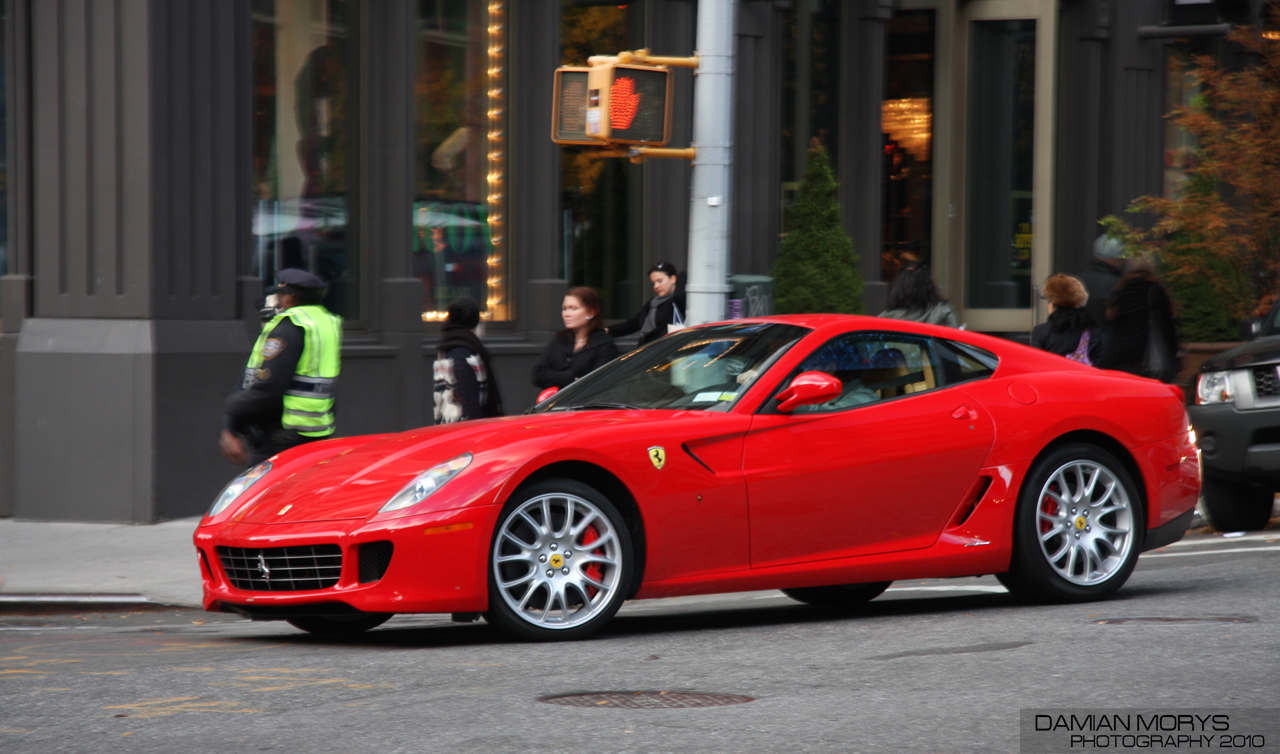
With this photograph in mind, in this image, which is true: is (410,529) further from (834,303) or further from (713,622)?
(834,303)

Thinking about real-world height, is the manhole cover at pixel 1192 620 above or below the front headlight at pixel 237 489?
below

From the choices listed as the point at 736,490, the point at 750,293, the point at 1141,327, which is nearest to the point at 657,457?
the point at 736,490

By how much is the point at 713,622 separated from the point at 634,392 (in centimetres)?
112

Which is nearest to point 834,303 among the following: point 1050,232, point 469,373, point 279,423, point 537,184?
point 537,184

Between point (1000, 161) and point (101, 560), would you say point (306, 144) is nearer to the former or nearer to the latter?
point (101, 560)

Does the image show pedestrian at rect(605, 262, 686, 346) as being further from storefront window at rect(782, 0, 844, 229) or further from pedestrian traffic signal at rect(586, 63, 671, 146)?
storefront window at rect(782, 0, 844, 229)

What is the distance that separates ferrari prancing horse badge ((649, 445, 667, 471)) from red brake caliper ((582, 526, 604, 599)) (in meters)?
0.38

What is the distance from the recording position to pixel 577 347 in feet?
34.8

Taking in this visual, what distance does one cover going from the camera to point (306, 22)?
13.9 metres

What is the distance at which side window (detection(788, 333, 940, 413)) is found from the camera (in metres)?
7.39

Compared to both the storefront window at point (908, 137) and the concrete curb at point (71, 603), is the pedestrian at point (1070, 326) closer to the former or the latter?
the concrete curb at point (71, 603)

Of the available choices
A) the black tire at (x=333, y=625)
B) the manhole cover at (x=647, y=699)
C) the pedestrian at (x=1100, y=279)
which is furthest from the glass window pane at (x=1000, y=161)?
the manhole cover at (x=647, y=699)

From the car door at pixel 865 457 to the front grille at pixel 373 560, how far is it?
1.56 meters

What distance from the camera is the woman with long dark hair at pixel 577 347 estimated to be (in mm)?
10477
